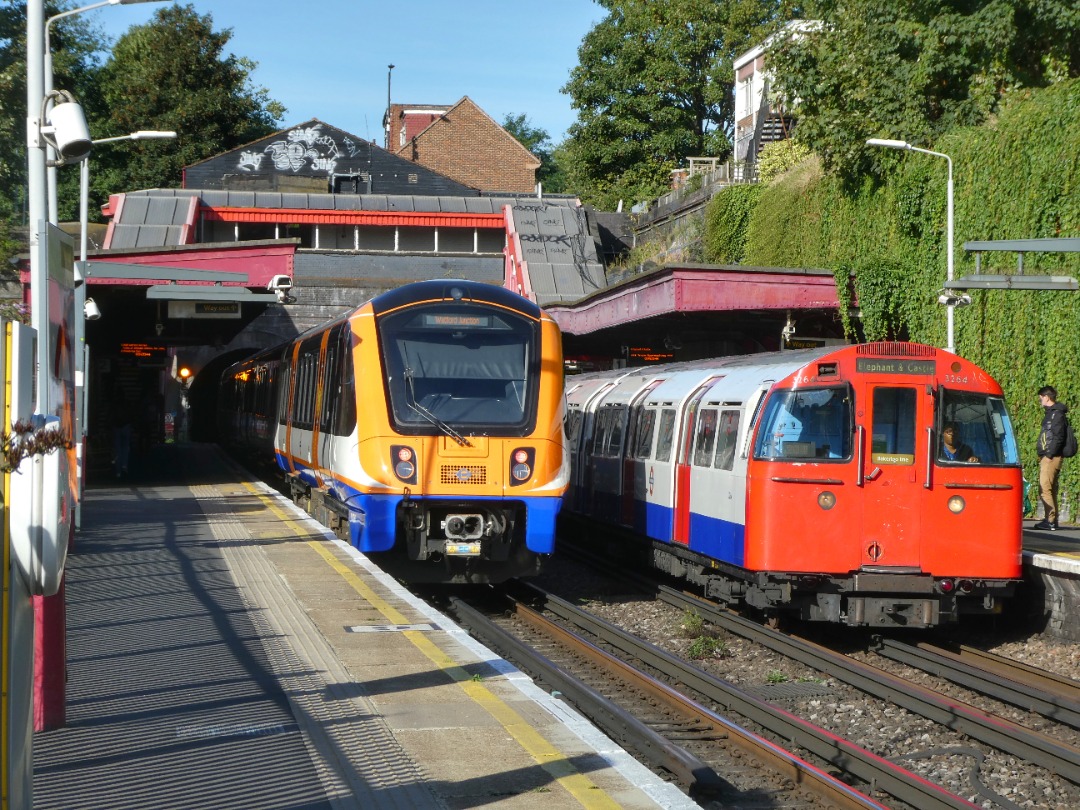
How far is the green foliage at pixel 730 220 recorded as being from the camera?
37.0 m

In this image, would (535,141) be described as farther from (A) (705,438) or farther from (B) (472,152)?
(A) (705,438)

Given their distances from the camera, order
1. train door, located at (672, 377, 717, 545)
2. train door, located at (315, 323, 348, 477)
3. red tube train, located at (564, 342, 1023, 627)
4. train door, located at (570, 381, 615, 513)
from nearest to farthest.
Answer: red tube train, located at (564, 342, 1023, 627) → train door, located at (672, 377, 717, 545) → train door, located at (315, 323, 348, 477) → train door, located at (570, 381, 615, 513)

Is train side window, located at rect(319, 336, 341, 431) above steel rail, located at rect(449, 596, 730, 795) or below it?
above

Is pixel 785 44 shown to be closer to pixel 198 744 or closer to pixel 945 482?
pixel 945 482

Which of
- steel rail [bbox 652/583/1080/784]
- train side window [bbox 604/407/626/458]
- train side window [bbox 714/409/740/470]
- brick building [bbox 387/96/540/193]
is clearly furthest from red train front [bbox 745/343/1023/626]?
brick building [bbox 387/96/540/193]

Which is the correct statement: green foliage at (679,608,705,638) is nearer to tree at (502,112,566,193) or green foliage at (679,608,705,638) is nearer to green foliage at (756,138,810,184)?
green foliage at (756,138,810,184)

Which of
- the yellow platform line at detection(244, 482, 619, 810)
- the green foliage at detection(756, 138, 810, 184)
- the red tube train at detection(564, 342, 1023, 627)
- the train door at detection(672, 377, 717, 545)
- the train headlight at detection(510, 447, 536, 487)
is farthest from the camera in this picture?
the green foliage at detection(756, 138, 810, 184)

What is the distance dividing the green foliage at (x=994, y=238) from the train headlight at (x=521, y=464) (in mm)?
9720

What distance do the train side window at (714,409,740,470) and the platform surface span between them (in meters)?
3.51

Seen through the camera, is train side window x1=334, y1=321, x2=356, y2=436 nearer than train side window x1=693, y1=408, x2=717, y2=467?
No

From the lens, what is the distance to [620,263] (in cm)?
4934

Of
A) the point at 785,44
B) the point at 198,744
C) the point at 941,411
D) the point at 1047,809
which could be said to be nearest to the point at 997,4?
the point at 785,44

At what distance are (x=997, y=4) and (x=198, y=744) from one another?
23822mm

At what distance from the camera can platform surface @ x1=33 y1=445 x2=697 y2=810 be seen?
5.94 metres
